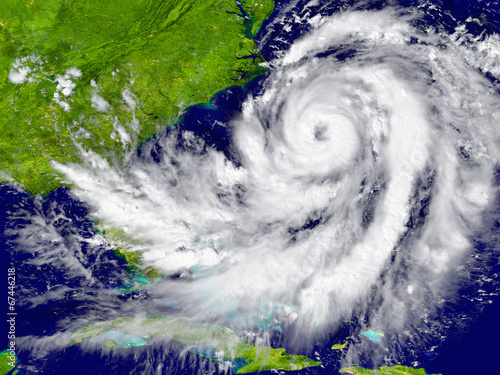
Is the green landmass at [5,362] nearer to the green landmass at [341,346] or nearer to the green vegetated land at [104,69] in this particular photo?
the green vegetated land at [104,69]

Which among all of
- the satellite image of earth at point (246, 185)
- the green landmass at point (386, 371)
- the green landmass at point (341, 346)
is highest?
the satellite image of earth at point (246, 185)

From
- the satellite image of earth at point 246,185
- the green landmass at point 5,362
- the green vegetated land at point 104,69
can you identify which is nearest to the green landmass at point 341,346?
the satellite image of earth at point 246,185

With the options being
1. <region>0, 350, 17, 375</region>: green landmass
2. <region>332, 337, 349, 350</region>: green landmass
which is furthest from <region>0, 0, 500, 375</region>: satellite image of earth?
<region>0, 350, 17, 375</region>: green landmass

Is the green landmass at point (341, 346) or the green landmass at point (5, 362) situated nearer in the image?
the green landmass at point (5, 362)

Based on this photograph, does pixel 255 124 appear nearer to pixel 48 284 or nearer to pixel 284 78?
pixel 284 78

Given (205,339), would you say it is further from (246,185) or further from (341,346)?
(246,185)

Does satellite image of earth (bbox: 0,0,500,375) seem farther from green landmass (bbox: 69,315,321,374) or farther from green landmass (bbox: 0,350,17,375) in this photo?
green landmass (bbox: 0,350,17,375)

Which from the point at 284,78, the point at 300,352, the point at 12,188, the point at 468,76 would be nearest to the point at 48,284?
the point at 12,188
